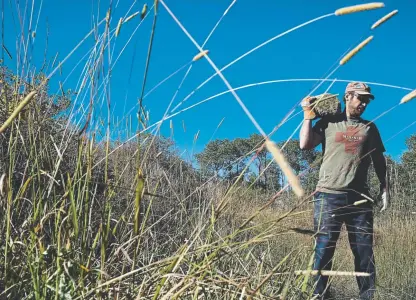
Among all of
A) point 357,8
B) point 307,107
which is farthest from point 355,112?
point 357,8

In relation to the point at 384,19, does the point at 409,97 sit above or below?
below

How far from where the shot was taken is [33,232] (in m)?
1.25

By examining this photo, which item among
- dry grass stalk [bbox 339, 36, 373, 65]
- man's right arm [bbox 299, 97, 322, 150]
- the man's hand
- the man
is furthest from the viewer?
man's right arm [bbox 299, 97, 322, 150]

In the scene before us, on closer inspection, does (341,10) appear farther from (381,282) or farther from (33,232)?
(381,282)

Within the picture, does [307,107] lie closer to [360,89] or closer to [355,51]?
[355,51]

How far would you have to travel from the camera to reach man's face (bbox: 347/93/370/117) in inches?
152

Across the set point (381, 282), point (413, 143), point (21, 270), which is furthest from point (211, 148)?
point (21, 270)

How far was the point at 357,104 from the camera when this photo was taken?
3.87m

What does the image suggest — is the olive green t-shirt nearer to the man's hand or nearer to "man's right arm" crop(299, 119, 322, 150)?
"man's right arm" crop(299, 119, 322, 150)

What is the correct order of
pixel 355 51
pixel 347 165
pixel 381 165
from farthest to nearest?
pixel 381 165
pixel 347 165
pixel 355 51

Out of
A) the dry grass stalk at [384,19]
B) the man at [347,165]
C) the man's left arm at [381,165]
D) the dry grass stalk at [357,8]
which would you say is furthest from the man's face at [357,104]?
the dry grass stalk at [357,8]

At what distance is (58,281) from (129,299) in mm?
173

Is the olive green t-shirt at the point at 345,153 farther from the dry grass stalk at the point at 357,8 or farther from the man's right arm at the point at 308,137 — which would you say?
the dry grass stalk at the point at 357,8

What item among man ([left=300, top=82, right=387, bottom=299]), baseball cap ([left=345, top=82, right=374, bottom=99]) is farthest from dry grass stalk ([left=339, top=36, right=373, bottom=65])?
baseball cap ([left=345, top=82, right=374, bottom=99])
